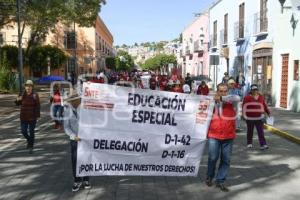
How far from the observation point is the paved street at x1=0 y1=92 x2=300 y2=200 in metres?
7.20

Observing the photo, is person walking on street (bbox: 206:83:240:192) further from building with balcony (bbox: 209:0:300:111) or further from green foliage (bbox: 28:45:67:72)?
green foliage (bbox: 28:45:67:72)

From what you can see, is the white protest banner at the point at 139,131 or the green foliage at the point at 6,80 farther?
the green foliage at the point at 6,80

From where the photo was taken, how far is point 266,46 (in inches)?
938

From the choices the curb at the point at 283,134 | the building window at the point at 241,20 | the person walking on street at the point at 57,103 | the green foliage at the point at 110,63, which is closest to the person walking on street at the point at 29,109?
the person walking on street at the point at 57,103

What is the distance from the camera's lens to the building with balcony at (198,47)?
4291 cm

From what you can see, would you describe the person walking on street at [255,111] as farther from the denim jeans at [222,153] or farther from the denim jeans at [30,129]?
the denim jeans at [30,129]

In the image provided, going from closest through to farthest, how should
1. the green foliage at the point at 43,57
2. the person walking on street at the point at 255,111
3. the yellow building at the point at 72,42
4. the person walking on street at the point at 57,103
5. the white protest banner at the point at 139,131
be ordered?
the white protest banner at the point at 139,131 → the person walking on street at the point at 255,111 → the person walking on street at the point at 57,103 → the green foliage at the point at 43,57 → the yellow building at the point at 72,42

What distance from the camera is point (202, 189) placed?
7.55 meters

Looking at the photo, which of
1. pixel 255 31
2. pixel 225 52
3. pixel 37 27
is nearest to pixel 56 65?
pixel 37 27

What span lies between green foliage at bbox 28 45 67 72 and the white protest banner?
46.7 metres

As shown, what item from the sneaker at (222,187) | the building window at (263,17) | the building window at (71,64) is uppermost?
the building window at (263,17)

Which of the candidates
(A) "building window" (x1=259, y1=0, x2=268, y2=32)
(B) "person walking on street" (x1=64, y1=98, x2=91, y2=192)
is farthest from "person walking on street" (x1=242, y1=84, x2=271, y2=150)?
(A) "building window" (x1=259, y1=0, x2=268, y2=32)

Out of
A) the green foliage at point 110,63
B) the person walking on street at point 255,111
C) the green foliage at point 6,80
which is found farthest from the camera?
the green foliage at point 110,63

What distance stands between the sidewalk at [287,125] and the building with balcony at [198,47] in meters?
22.8
